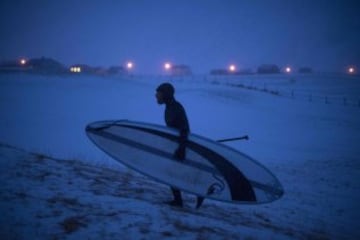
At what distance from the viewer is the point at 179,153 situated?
17.7ft

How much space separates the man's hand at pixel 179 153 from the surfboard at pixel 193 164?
0.31 feet

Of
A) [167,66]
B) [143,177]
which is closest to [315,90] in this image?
Answer: [167,66]

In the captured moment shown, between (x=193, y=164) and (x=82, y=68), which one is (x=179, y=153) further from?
(x=82, y=68)

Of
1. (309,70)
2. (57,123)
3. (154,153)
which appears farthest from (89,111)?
(309,70)

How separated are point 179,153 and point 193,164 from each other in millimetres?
406

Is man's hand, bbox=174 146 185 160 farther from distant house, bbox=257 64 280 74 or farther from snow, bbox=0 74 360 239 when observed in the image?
distant house, bbox=257 64 280 74

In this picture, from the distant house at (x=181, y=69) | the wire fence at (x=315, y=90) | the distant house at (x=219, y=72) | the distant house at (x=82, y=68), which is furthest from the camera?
the distant house at (x=219, y=72)

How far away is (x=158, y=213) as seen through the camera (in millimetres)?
4383

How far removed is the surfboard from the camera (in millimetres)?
5379

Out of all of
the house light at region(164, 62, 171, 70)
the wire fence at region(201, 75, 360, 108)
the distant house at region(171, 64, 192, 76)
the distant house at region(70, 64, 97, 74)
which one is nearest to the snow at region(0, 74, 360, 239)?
the wire fence at region(201, 75, 360, 108)

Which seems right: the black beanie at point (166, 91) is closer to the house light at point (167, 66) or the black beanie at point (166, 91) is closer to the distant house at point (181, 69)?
the distant house at point (181, 69)

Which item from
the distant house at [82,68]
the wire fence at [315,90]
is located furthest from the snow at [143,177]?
the distant house at [82,68]

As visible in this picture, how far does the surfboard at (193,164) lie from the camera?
5.38 m

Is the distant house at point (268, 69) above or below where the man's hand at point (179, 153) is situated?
above
